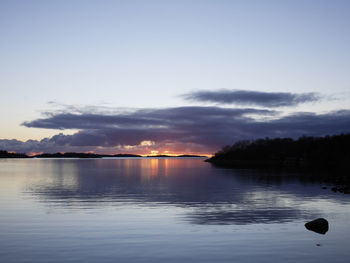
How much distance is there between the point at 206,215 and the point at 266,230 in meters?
9.85

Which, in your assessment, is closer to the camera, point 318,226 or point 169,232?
point 169,232

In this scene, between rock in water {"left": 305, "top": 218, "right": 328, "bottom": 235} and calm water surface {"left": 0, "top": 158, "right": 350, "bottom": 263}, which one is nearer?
calm water surface {"left": 0, "top": 158, "right": 350, "bottom": 263}

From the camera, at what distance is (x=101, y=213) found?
4069 cm

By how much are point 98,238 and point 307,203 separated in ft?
114

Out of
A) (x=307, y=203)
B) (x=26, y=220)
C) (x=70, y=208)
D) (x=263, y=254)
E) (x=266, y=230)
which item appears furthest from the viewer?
(x=307, y=203)

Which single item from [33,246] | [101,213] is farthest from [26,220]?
[33,246]

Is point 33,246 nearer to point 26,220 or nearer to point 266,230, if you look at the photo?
point 26,220

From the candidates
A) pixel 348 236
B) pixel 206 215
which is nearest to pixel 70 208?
pixel 206 215

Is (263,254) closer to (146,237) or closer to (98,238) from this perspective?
(146,237)

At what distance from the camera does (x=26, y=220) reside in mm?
36000

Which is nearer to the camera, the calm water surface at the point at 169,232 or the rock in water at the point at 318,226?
the calm water surface at the point at 169,232

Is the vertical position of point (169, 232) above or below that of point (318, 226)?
below

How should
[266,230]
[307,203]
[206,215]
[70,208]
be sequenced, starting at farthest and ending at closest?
[307,203], [70,208], [206,215], [266,230]

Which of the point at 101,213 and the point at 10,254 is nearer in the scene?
the point at 10,254
